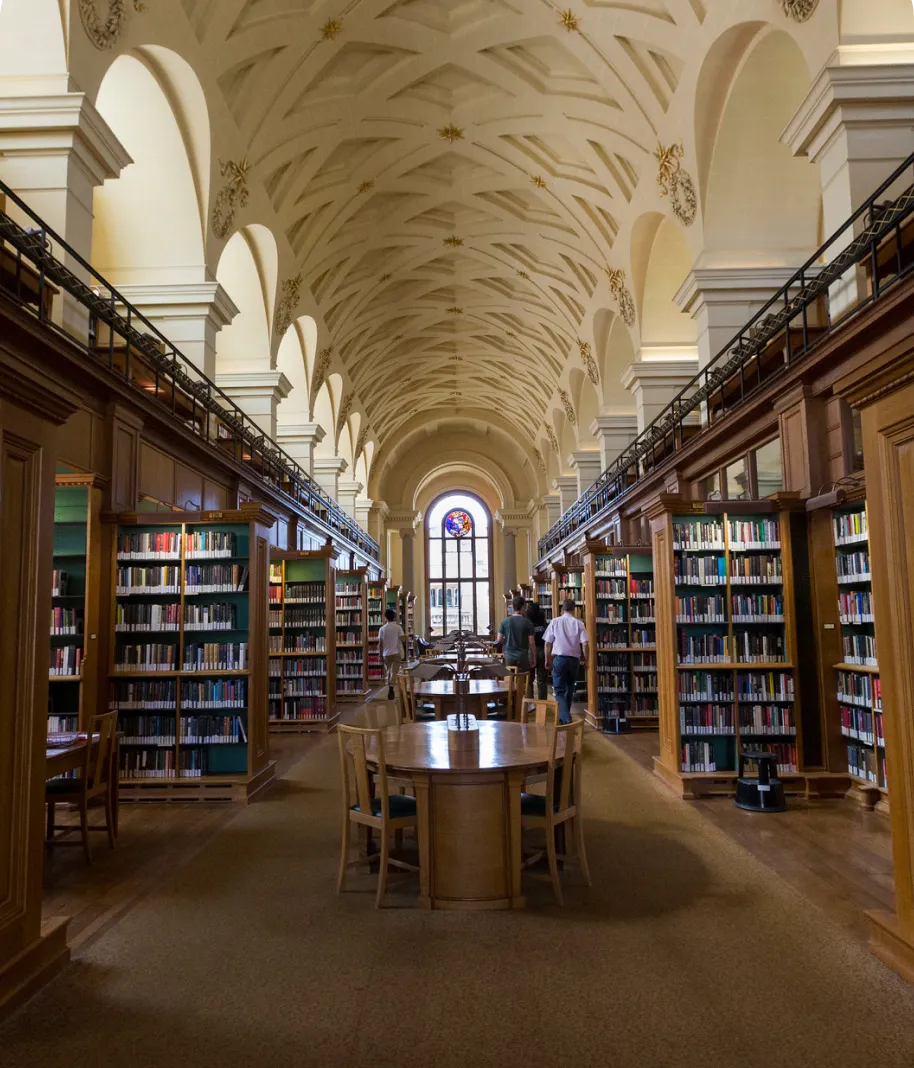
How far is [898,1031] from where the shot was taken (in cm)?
271

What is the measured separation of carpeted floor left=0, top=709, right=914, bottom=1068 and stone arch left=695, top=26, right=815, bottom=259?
8.75 metres

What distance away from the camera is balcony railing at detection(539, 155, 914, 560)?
5.75 m

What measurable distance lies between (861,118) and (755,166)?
334 centimetres

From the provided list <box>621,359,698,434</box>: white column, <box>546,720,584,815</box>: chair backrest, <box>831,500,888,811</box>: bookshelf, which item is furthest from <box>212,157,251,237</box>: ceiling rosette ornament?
<box>546,720,584,815</box>: chair backrest

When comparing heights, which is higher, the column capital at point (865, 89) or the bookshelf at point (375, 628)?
the column capital at point (865, 89)

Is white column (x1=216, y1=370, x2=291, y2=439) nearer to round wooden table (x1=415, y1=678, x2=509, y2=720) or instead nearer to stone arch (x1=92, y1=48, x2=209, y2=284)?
stone arch (x1=92, y1=48, x2=209, y2=284)

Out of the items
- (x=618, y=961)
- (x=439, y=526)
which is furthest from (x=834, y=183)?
(x=439, y=526)

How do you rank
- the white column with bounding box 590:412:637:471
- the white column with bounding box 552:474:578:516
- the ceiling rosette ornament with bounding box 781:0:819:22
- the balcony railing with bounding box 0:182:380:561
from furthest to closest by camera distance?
the white column with bounding box 552:474:578:516 < the white column with bounding box 590:412:637:471 < the ceiling rosette ornament with bounding box 781:0:819:22 < the balcony railing with bounding box 0:182:380:561

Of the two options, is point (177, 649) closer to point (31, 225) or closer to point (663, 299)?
point (31, 225)

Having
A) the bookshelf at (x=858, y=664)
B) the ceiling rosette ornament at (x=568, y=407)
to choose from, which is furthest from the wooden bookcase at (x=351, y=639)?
the ceiling rosette ornament at (x=568, y=407)

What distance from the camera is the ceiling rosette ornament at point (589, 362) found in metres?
18.7

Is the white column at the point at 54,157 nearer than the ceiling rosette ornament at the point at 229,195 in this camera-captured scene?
Yes

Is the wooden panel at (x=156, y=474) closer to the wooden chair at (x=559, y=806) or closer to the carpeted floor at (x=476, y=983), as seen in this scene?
the carpeted floor at (x=476, y=983)

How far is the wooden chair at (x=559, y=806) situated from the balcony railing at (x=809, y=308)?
3.63 meters
